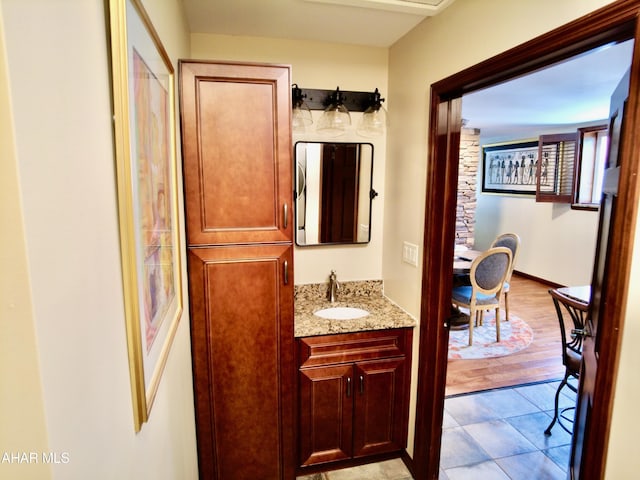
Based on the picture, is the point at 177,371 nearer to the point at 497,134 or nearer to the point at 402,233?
the point at 402,233

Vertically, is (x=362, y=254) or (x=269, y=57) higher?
(x=269, y=57)

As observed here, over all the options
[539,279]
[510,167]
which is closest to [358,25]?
[539,279]

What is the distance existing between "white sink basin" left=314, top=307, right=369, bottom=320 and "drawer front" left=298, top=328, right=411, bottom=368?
7.9 inches

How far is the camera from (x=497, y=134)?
6469mm

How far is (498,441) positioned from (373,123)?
87.3 inches

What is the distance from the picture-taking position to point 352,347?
204 cm

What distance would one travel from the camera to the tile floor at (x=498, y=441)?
216 cm

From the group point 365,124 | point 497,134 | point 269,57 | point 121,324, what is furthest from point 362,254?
point 497,134

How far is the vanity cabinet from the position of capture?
2.02 meters

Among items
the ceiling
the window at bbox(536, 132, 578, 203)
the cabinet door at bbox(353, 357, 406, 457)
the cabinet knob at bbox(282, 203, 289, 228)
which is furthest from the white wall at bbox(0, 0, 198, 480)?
the window at bbox(536, 132, 578, 203)

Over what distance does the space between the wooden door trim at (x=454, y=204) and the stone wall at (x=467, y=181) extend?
336 centimetres

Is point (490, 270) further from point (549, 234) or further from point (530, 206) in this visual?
point (530, 206)

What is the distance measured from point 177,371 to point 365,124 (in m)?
1.72

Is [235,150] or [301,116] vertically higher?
[301,116]
